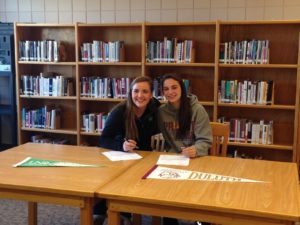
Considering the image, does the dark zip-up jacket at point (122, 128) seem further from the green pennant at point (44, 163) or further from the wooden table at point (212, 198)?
the wooden table at point (212, 198)

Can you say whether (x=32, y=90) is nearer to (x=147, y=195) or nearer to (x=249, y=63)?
(x=249, y=63)

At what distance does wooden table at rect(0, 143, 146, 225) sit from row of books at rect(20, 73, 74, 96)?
79.4 inches

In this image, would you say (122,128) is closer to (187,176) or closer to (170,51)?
(187,176)

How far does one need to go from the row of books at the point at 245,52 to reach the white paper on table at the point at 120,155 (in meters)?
1.78

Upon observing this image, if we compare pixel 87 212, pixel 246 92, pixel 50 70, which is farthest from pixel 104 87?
pixel 87 212

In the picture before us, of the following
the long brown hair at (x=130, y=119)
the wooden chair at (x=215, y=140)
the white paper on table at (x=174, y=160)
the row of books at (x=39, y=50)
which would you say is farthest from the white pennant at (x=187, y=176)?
the row of books at (x=39, y=50)

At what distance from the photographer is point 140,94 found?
2613 mm

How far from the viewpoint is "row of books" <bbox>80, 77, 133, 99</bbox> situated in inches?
168

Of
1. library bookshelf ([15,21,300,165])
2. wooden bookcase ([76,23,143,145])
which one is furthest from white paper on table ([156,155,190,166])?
wooden bookcase ([76,23,143,145])

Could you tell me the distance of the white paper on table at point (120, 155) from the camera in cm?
243

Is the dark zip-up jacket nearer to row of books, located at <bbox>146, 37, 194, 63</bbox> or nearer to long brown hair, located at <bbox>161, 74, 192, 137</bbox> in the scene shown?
long brown hair, located at <bbox>161, 74, 192, 137</bbox>

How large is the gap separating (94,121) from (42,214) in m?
1.41

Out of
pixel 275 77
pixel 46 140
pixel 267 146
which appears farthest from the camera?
pixel 46 140

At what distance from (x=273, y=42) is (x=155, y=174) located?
8.03 feet
